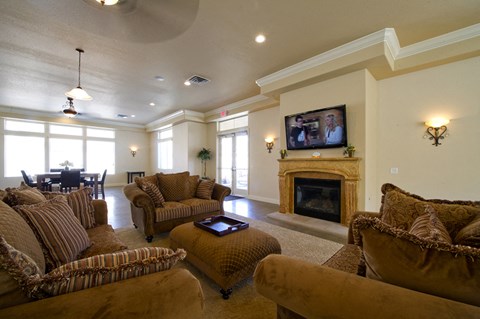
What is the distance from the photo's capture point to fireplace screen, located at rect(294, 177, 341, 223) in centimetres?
392

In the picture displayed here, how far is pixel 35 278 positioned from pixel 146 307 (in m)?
0.42

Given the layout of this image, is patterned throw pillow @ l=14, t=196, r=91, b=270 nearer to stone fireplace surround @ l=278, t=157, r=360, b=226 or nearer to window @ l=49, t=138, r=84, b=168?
stone fireplace surround @ l=278, t=157, r=360, b=226

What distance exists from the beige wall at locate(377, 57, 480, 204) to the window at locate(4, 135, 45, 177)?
37.2ft

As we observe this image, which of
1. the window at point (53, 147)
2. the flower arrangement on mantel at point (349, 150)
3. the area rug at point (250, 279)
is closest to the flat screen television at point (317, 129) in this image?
the flower arrangement on mantel at point (349, 150)

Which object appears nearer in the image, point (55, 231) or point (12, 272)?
point (12, 272)

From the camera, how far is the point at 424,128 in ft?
11.6

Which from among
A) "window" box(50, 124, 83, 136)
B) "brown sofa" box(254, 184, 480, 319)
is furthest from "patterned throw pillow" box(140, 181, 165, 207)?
"window" box(50, 124, 83, 136)

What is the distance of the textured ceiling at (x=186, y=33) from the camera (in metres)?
2.50

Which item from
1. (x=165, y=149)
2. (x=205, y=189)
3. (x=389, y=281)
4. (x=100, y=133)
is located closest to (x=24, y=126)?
(x=100, y=133)

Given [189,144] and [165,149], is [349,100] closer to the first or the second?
[189,144]

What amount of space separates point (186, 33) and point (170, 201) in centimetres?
278

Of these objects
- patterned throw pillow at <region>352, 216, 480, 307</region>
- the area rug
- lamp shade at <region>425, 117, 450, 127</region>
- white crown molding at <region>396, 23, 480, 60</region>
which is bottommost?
the area rug

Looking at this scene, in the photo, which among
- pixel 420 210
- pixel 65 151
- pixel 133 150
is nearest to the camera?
pixel 420 210

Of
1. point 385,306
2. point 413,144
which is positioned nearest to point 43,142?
point 385,306
